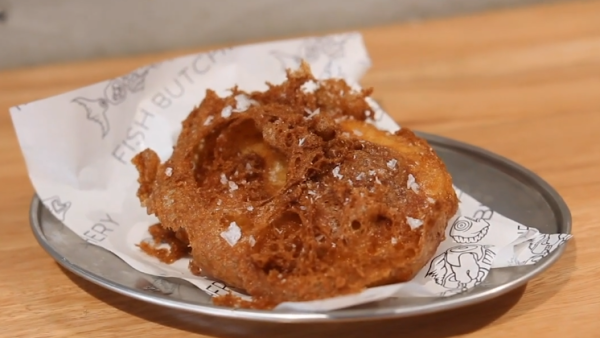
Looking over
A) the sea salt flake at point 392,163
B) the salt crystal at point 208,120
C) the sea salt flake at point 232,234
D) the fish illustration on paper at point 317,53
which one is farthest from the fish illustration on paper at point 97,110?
the sea salt flake at point 392,163

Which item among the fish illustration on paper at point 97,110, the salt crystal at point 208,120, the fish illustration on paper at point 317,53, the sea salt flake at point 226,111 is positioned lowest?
the fish illustration on paper at point 97,110

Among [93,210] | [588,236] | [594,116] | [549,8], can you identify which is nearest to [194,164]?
[93,210]

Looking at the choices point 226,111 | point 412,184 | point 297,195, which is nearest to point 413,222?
point 412,184

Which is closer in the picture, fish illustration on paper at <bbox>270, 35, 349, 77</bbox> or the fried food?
the fried food

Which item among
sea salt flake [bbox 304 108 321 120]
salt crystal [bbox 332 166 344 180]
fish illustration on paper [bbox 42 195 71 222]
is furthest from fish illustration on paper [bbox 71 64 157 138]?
salt crystal [bbox 332 166 344 180]

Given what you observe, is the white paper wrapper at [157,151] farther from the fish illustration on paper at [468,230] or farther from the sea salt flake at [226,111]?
the sea salt flake at [226,111]

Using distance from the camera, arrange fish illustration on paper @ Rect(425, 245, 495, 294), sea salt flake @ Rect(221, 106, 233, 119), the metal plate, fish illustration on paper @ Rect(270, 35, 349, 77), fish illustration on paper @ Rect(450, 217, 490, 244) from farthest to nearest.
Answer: fish illustration on paper @ Rect(270, 35, 349, 77)
sea salt flake @ Rect(221, 106, 233, 119)
fish illustration on paper @ Rect(450, 217, 490, 244)
fish illustration on paper @ Rect(425, 245, 495, 294)
the metal plate

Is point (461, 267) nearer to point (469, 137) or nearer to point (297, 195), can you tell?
point (297, 195)

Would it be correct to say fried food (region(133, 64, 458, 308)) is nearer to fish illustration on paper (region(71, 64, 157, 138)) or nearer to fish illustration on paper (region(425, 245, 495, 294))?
fish illustration on paper (region(425, 245, 495, 294))
